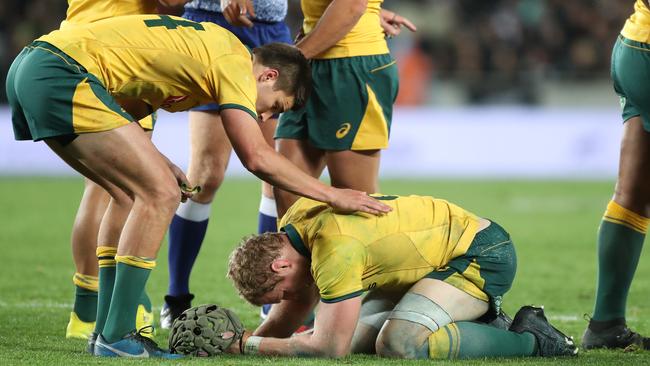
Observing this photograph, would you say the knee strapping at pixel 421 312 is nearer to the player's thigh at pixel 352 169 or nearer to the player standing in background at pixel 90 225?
the player's thigh at pixel 352 169

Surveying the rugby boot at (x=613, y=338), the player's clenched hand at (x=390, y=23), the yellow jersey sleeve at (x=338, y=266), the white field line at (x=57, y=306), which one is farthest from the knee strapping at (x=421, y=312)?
the player's clenched hand at (x=390, y=23)

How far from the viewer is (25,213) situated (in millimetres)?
10781

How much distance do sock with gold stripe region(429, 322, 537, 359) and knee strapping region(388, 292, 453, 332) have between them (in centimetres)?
4

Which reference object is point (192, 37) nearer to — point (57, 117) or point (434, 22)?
point (57, 117)

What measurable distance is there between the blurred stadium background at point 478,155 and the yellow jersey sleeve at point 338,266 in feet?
4.60

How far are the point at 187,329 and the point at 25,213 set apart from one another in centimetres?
680

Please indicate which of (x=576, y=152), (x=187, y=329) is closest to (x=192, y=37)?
(x=187, y=329)

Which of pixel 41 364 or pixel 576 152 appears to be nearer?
pixel 41 364

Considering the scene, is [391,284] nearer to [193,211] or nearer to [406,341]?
[406,341]

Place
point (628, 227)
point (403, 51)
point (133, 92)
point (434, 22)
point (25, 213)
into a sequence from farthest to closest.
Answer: point (434, 22), point (403, 51), point (25, 213), point (628, 227), point (133, 92)

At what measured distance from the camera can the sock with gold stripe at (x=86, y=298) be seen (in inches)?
202

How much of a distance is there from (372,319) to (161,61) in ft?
4.72

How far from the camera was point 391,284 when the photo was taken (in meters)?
4.66

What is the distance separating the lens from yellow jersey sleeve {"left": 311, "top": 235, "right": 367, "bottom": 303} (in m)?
4.23
